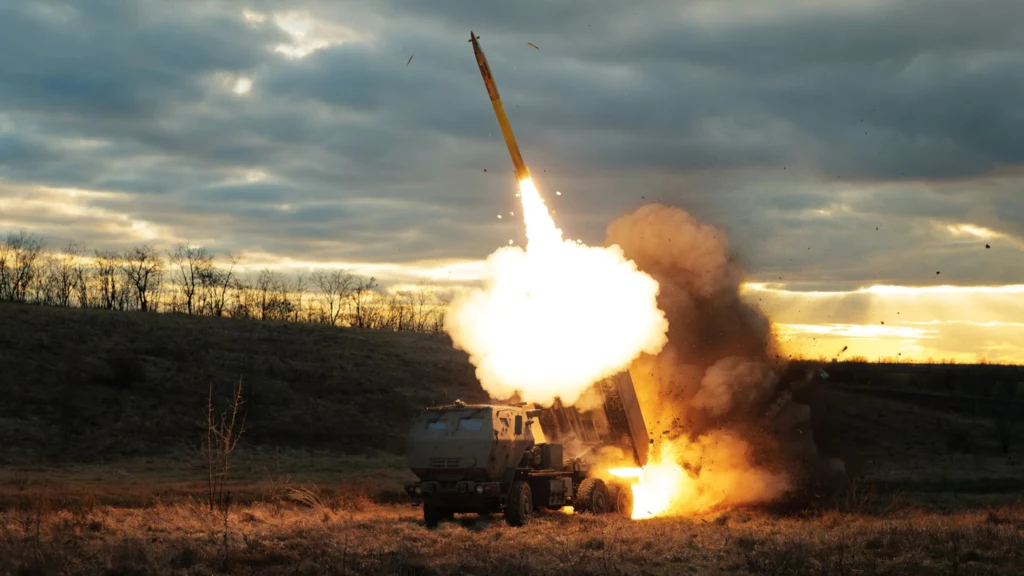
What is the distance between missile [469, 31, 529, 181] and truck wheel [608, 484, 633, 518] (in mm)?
9231

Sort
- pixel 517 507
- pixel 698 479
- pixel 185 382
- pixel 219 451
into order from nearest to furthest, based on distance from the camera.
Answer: pixel 219 451 < pixel 517 507 < pixel 698 479 < pixel 185 382

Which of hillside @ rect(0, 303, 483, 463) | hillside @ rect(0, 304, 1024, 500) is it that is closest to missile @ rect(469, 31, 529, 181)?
hillside @ rect(0, 304, 1024, 500)

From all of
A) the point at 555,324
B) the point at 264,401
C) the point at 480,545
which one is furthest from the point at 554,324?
the point at 264,401

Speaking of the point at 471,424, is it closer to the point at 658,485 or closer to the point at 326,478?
the point at 658,485

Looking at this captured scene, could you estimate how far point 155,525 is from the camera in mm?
23141

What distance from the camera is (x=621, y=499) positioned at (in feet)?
96.6

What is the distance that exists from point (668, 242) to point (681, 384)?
15.8ft

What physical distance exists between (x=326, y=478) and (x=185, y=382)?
21.0 meters

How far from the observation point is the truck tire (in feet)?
91.1

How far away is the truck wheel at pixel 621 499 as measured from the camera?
29069 millimetres

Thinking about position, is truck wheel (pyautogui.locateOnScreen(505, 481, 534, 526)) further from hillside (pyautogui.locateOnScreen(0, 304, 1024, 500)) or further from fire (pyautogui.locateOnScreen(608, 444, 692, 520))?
hillside (pyautogui.locateOnScreen(0, 304, 1024, 500))

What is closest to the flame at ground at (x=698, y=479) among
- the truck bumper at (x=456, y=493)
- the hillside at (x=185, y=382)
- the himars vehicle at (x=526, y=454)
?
the himars vehicle at (x=526, y=454)

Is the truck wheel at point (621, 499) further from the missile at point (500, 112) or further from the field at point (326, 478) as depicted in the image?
the missile at point (500, 112)

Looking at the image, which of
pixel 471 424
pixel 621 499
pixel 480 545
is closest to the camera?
pixel 480 545
